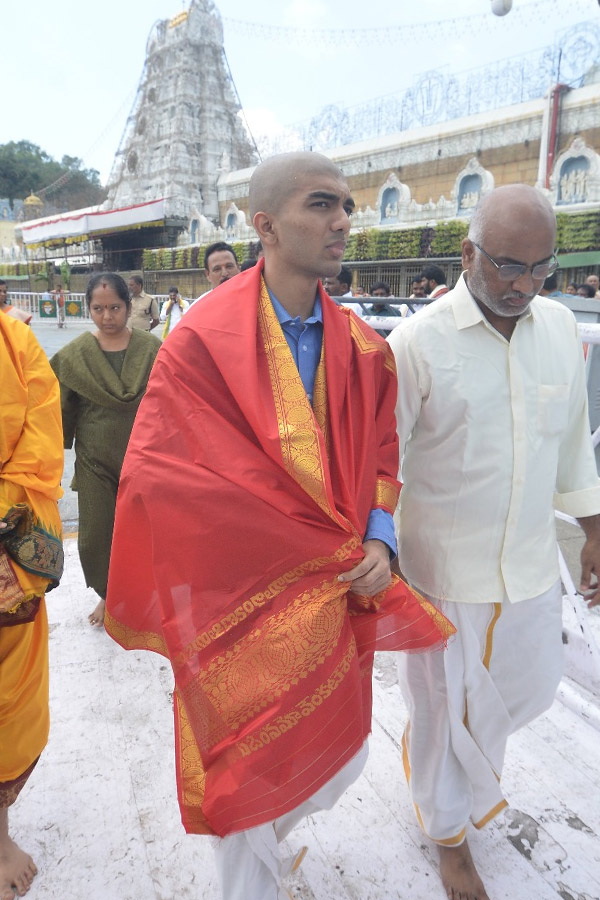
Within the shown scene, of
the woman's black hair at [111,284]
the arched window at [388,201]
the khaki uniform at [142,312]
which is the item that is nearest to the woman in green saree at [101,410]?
the woman's black hair at [111,284]

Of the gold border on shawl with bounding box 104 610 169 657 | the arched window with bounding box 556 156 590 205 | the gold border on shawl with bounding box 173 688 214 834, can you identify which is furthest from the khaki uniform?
the arched window with bounding box 556 156 590 205

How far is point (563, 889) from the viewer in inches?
69.0

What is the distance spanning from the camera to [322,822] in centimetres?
198

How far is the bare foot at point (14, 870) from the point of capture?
174 centimetres

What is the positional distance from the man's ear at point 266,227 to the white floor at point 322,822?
172cm

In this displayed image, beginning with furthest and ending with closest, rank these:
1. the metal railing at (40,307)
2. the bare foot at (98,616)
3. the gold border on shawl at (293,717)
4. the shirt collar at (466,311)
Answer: the metal railing at (40,307), the bare foot at (98,616), the shirt collar at (466,311), the gold border on shawl at (293,717)

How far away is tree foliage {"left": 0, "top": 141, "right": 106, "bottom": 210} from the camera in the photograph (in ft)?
211

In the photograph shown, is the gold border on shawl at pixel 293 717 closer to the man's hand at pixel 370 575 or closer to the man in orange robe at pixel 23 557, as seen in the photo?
the man's hand at pixel 370 575

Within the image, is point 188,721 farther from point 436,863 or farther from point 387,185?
point 387,185

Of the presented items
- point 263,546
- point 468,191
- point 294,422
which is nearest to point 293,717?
point 263,546

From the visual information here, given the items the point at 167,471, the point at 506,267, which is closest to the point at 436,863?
the point at 167,471

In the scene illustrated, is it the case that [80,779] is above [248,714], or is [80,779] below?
below

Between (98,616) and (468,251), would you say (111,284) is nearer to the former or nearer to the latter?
(98,616)

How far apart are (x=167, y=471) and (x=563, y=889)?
1577 mm
